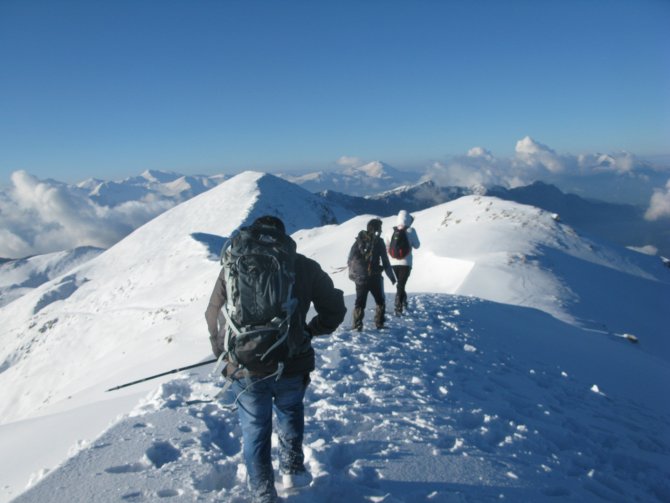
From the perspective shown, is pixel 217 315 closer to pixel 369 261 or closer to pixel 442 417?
pixel 442 417

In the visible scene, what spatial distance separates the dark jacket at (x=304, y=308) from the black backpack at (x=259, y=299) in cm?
15

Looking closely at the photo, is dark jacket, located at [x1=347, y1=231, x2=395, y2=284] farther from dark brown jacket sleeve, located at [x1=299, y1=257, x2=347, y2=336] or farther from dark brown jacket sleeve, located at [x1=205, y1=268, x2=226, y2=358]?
dark brown jacket sleeve, located at [x1=205, y1=268, x2=226, y2=358]

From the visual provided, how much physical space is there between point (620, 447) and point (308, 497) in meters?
5.77

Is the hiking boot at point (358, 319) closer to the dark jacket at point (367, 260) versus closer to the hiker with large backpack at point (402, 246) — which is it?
the dark jacket at point (367, 260)

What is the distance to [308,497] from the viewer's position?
4.21 meters

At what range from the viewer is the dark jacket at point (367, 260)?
10.0 metres

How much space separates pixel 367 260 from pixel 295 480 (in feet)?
20.8

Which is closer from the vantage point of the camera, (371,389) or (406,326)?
(371,389)

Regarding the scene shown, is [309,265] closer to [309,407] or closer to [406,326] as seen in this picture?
[309,407]

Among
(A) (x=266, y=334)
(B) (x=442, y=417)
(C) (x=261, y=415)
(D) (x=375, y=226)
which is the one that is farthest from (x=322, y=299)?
(D) (x=375, y=226)

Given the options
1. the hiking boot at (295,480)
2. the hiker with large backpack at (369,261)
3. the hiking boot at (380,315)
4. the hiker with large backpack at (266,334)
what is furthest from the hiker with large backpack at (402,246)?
the hiking boot at (295,480)

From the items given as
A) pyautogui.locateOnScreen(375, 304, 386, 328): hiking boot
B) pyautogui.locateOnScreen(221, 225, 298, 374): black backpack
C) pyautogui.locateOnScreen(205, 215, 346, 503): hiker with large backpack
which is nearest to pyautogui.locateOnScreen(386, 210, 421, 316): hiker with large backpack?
pyautogui.locateOnScreen(375, 304, 386, 328): hiking boot

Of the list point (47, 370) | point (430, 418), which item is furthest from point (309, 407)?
point (47, 370)

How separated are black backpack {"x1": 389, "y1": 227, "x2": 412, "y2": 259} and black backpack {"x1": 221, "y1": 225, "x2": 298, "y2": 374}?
27.4 feet
